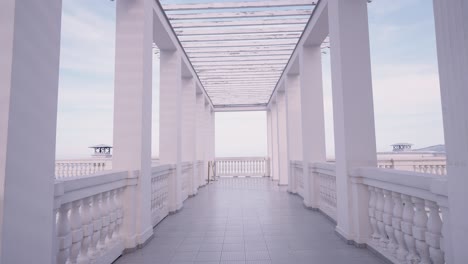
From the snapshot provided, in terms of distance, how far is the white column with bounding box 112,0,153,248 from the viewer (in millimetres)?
3428

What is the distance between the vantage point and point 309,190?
18.8 feet

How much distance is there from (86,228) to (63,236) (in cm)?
33

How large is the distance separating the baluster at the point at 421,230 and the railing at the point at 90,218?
9.02ft

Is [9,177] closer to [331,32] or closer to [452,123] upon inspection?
[452,123]

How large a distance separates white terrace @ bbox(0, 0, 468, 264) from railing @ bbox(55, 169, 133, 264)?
0.01 metres

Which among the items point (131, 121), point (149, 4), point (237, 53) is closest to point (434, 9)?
point (131, 121)

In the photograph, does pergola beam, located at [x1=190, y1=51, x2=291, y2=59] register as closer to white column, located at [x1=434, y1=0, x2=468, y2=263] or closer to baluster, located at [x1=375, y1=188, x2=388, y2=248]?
baluster, located at [x1=375, y1=188, x2=388, y2=248]

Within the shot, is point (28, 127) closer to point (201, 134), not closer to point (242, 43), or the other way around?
point (242, 43)

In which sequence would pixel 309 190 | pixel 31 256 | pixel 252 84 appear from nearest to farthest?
pixel 31 256, pixel 309 190, pixel 252 84

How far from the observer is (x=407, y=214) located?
224cm

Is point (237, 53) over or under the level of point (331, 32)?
over

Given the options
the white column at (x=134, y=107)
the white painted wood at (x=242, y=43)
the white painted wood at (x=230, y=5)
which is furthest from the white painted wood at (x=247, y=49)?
the white column at (x=134, y=107)

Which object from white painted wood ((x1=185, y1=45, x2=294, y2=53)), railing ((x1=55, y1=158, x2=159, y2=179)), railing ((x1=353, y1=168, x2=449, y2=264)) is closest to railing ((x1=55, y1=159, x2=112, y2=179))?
railing ((x1=55, y1=158, x2=159, y2=179))

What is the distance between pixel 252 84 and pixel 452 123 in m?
8.53
